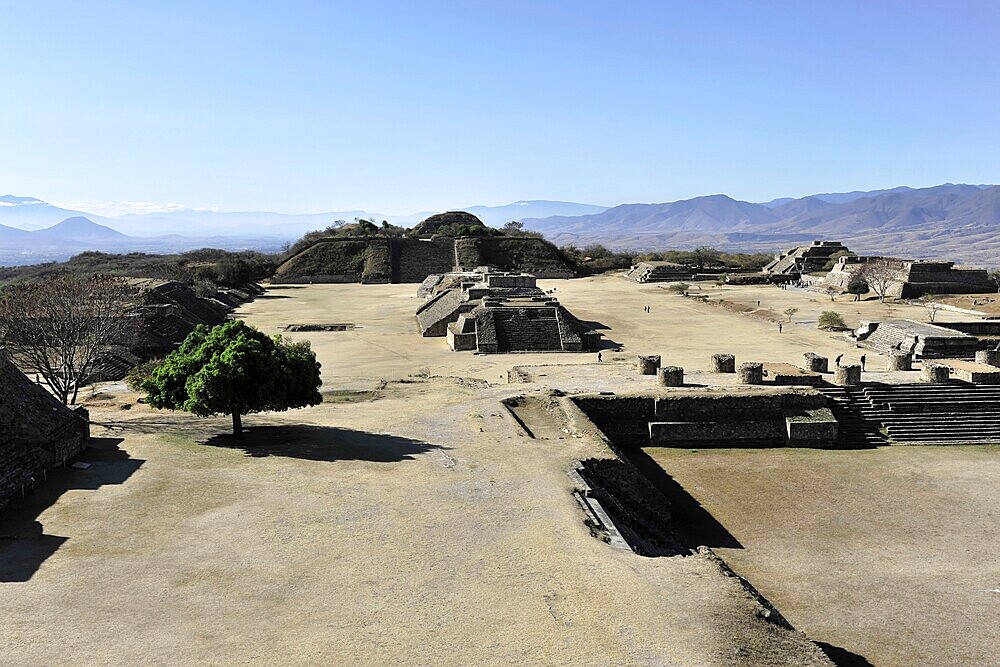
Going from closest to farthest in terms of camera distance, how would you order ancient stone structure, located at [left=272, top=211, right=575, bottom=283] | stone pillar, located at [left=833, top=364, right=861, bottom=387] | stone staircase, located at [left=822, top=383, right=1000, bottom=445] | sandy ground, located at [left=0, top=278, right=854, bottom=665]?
sandy ground, located at [left=0, top=278, right=854, bottom=665] < stone staircase, located at [left=822, top=383, right=1000, bottom=445] < stone pillar, located at [left=833, top=364, right=861, bottom=387] < ancient stone structure, located at [left=272, top=211, right=575, bottom=283]

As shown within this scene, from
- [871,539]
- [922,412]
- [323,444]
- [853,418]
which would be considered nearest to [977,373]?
[922,412]

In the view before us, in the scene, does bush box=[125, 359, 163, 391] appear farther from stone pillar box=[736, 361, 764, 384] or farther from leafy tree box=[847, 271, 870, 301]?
leafy tree box=[847, 271, 870, 301]

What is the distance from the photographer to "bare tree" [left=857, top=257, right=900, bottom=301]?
59312mm

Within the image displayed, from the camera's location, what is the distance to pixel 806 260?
79312mm

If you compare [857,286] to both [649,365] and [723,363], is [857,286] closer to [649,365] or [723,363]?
[723,363]

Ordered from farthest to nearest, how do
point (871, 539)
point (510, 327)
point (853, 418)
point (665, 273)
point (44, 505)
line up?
point (665, 273) → point (510, 327) → point (853, 418) → point (871, 539) → point (44, 505)

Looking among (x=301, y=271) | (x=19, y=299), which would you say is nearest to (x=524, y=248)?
(x=301, y=271)

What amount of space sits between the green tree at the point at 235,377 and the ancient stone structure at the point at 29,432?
6.70 ft

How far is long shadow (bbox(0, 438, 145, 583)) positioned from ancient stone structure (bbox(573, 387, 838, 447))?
1196cm

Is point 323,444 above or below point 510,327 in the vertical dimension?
below

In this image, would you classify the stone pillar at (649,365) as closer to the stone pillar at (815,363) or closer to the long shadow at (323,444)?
the stone pillar at (815,363)

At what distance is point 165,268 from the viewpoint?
6538cm

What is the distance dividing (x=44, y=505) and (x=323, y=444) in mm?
6000

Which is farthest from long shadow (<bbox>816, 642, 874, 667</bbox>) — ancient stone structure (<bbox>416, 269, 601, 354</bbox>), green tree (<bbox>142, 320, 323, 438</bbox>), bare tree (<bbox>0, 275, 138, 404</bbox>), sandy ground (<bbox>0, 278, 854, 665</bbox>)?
ancient stone structure (<bbox>416, 269, 601, 354</bbox>)
